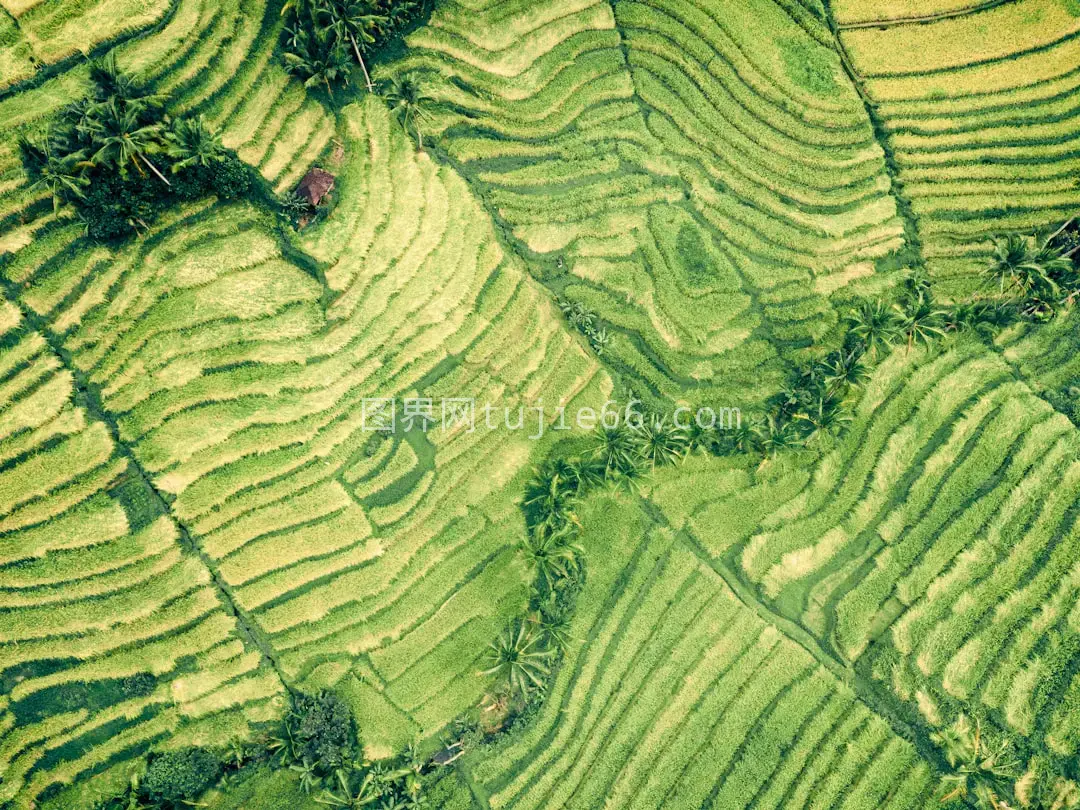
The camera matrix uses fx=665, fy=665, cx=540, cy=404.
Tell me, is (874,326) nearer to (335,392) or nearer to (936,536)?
(936,536)

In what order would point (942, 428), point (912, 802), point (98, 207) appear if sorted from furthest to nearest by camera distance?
point (942, 428)
point (912, 802)
point (98, 207)

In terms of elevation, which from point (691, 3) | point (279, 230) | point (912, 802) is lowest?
point (912, 802)

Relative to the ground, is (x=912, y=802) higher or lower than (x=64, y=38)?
lower

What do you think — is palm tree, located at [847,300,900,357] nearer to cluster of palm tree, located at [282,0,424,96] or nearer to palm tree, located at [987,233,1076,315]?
palm tree, located at [987,233,1076,315]

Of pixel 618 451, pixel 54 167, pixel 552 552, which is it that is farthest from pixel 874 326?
pixel 54 167

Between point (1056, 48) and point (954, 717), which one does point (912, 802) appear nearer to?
point (954, 717)

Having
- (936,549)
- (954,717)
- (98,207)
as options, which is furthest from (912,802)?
(98,207)

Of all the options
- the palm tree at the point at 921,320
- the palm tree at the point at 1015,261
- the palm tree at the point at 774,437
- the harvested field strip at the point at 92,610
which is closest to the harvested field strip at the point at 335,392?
the harvested field strip at the point at 92,610
